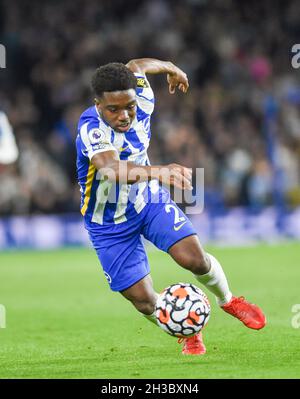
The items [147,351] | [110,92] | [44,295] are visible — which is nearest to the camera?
[110,92]

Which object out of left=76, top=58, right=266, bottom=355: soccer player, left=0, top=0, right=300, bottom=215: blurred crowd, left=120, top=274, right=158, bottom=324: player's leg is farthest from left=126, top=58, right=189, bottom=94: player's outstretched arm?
left=0, top=0, right=300, bottom=215: blurred crowd

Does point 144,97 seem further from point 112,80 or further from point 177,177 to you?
point 177,177

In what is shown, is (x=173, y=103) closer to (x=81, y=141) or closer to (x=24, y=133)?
(x=24, y=133)

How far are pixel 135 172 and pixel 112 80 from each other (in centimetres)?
90

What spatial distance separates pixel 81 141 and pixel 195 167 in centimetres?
1348

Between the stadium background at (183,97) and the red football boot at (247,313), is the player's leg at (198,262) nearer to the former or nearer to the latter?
the red football boot at (247,313)

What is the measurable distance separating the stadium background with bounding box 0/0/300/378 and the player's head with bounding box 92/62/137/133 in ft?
11.0

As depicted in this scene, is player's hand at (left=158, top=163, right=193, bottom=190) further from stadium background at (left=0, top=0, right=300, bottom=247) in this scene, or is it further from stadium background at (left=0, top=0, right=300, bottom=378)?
stadium background at (left=0, top=0, right=300, bottom=247)

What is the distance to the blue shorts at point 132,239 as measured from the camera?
8.29 metres

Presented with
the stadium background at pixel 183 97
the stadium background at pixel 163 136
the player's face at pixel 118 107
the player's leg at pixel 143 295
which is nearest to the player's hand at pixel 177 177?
the player's face at pixel 118 107

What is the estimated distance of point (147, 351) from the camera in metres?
8.66
